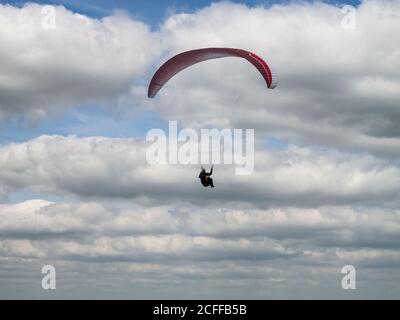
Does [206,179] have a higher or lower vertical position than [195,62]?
lower

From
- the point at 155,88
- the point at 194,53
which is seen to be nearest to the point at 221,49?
the point at 194,53

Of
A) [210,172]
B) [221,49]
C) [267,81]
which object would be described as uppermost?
[221,49]

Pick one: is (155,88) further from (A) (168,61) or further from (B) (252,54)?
(B) (252,54)

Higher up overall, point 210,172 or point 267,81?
point 267,81

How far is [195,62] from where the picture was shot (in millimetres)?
49625

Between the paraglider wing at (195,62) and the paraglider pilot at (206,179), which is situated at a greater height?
the paraglider wing at (195,62)

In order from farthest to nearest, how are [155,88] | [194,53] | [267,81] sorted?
[155,88] → [194,53] → [267,81]

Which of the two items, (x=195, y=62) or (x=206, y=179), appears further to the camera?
(x=195, y=62)

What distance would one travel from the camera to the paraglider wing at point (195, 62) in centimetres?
4384

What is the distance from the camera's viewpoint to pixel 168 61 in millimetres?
49094

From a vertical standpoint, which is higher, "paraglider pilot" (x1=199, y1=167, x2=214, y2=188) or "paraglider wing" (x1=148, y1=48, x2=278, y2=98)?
"paraglider wing" (x1=148, y1=48, x2=278, y2=98)

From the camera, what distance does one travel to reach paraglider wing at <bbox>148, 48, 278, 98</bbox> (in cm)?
4384

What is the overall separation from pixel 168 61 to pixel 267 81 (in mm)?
9224

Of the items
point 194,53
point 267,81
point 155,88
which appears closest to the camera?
point 267,81
